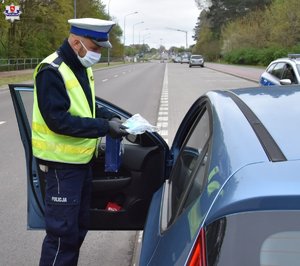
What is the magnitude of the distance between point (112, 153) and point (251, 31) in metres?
74.1

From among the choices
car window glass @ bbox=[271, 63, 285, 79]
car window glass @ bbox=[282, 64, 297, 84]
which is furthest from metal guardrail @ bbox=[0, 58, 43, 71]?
car window glass @ bbox=[282, 64, 297, 84]

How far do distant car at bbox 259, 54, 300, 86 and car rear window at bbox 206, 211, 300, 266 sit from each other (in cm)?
951

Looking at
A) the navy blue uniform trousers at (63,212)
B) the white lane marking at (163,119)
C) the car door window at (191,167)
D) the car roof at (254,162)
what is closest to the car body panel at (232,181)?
the car roof at (254,162)

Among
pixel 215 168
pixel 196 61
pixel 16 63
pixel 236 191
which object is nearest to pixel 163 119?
pixel 215 168

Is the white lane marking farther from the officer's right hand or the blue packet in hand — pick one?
the officer's right hand

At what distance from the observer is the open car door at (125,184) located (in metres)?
3.47

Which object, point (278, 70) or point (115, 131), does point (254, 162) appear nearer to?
point (115, 131)

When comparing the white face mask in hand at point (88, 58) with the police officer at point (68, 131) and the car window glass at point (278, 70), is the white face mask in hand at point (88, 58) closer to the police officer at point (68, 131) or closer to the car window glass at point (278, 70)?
the police officer at point (68, 131)

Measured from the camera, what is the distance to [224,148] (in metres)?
1.78

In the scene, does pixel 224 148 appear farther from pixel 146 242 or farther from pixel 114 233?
pixel 114 233

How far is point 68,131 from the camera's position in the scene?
2.91m

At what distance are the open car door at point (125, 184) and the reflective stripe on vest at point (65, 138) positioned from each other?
1.26 feet

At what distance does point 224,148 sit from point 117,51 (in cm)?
11162

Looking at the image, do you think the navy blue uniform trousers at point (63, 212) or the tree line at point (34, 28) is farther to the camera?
the tree line at point (34, 28)
